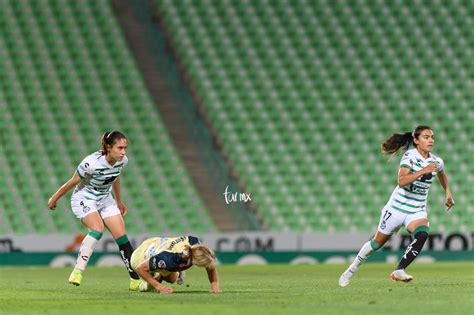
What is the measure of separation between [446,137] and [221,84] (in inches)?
192

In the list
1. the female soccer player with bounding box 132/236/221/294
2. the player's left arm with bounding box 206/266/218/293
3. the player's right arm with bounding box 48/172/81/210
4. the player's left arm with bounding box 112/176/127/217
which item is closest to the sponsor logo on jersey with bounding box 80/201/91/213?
the player's right arm with bounding box 48/172/81/210

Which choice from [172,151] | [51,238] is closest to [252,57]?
[172,151]

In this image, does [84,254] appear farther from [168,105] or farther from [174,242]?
[168,105]

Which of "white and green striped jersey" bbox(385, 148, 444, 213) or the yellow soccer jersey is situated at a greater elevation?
"white and green striped jersey" bbox(385, 148, 444, 213)

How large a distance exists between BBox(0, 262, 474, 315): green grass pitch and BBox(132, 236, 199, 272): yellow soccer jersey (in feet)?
0.90

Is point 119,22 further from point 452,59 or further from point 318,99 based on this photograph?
point 452,59

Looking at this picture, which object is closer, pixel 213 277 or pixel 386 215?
→ pixel 213 277

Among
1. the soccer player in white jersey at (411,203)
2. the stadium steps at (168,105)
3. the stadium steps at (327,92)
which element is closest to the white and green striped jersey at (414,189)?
the soccer player in white jersey at (411,203)

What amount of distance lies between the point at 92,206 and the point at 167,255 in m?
1.60

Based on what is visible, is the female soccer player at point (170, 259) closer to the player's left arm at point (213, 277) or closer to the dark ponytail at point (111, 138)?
the player's left arm at point (213, 277)

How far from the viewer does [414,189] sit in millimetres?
10609

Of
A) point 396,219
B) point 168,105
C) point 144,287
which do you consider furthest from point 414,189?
point 168,105

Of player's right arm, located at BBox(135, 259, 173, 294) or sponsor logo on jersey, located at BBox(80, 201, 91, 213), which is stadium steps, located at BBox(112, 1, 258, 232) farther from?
player's right arm, located at BBox(135, 259, 173, 294)

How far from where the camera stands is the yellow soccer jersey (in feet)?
30.6
